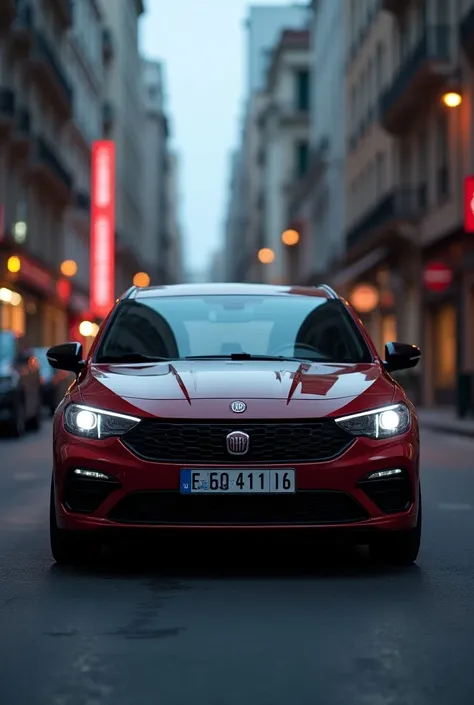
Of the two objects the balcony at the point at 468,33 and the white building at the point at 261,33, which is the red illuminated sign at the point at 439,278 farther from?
the white building at the point at 261,33

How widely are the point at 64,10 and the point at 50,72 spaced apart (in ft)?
21.0

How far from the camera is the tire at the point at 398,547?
7.52 m

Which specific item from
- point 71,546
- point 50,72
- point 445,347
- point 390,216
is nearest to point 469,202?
point 445,347

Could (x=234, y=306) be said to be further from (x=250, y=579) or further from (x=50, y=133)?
(x=50, y=133)

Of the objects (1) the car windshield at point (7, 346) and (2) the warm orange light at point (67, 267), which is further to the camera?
(2) the warm orange light at point (67, 267)

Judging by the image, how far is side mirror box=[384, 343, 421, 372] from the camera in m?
8.60

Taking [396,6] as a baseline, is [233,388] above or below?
below

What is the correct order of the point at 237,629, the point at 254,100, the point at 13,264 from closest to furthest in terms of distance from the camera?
1. the point at 237,629
2. the point at 13,264
3. the point at 254,100

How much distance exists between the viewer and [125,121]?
90500 mm

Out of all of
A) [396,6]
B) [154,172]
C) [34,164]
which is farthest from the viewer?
[154,172]

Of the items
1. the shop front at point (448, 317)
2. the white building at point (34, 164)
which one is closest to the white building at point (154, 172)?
the white building at point (34, 164)

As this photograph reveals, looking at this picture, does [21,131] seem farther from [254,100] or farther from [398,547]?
[254,100]

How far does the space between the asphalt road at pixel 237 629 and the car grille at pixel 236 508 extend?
0.95ft

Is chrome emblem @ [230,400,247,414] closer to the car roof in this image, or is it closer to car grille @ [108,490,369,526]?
car grille @ [108,490,369,526]
